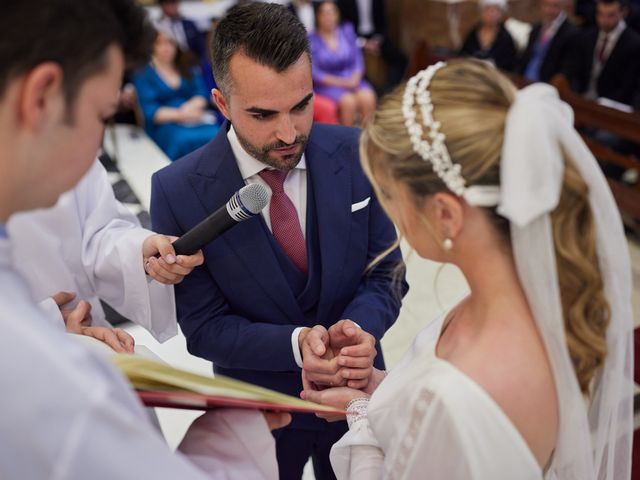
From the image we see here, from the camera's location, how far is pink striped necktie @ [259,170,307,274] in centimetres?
181

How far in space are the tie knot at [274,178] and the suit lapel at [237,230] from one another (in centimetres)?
8

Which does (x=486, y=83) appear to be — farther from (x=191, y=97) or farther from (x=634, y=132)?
(x=191, y=97)

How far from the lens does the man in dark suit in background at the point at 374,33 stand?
27.0 ft

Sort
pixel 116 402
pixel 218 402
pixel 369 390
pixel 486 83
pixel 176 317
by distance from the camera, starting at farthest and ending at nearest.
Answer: pixel 176 317, pixel 369 390, pixel 486 83, pixel 218 402, pixel 116 402

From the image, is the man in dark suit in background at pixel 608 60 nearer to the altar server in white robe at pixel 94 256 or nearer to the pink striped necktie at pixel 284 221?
the pink striped necktie at pixel 284 221

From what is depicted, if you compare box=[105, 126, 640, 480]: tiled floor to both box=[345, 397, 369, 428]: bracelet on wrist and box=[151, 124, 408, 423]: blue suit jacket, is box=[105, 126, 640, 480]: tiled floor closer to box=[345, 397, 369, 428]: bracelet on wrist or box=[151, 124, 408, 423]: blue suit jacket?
box=[151, 124, 408, 423]: blue suit jacket

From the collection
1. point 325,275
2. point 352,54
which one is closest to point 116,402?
point 325,275

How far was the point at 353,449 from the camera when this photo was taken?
147 cm

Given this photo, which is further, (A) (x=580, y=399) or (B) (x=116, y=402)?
(A) (x=580, y=399)

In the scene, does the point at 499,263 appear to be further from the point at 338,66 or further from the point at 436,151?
the point at 338,66

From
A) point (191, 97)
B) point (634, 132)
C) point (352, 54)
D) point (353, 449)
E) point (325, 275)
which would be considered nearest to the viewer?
point (353, 449)

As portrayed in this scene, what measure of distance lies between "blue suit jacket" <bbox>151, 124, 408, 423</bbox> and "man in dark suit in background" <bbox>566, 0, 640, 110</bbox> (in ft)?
15.5

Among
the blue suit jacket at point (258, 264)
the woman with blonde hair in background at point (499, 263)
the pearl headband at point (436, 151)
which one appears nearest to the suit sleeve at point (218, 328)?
the blue suit jacket at point (258, 264)

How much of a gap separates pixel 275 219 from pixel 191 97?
4573 mm
